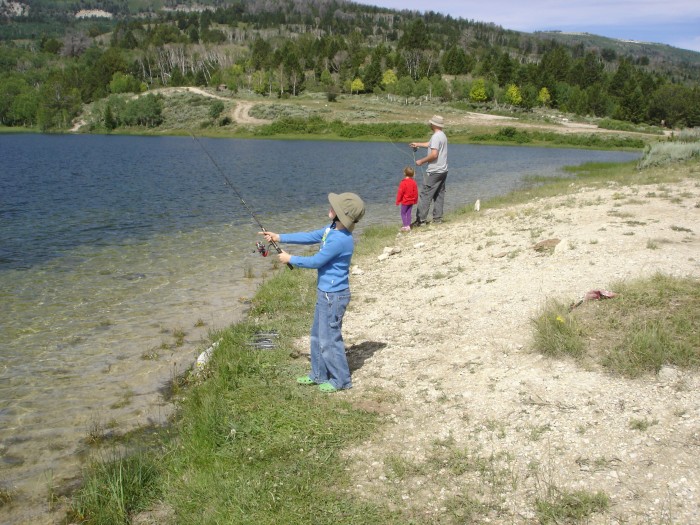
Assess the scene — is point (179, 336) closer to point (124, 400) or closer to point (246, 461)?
point (124, 400)

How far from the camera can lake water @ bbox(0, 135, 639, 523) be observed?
6.88 meters

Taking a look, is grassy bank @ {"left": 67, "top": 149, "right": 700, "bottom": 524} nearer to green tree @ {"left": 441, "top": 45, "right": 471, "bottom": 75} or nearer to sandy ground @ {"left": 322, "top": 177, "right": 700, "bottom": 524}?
sandy ground @ {"left": 322, "top": 177, "right": 700, "bottom": 524}

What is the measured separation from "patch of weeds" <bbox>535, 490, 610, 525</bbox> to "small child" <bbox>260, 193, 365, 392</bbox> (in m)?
2.83

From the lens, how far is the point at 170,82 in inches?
5236

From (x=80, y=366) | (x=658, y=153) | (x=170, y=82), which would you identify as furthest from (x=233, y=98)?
(x=80, y=366)

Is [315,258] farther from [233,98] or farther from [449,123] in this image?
[233,98]

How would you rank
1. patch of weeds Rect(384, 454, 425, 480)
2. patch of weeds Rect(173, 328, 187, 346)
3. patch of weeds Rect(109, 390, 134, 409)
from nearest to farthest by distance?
patch of weeds Rect(384, 454, 425, 480) < patch of weeds Rect(109, 390, 134, 409) < patch of weeds Rect(173, 328, 187, 346)

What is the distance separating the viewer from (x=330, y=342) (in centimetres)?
648

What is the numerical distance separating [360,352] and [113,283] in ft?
24.8

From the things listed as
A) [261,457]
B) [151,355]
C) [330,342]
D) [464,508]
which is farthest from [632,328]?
[151,355]

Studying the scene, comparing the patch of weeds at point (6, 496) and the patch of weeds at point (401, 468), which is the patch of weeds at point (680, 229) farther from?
the patch of weeds at point (6, 496)

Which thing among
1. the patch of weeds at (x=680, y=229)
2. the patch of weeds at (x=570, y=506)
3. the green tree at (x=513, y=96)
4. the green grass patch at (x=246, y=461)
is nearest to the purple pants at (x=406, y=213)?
the patch of weeds at (x=680, y=229)

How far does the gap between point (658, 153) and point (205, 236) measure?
2135 centimetres

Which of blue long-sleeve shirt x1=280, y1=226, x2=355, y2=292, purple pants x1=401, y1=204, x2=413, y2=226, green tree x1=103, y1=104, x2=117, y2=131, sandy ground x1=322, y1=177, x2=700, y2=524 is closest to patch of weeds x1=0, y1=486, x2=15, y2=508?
sandy ground x1=322, y1=177, x2=700, y2=524
